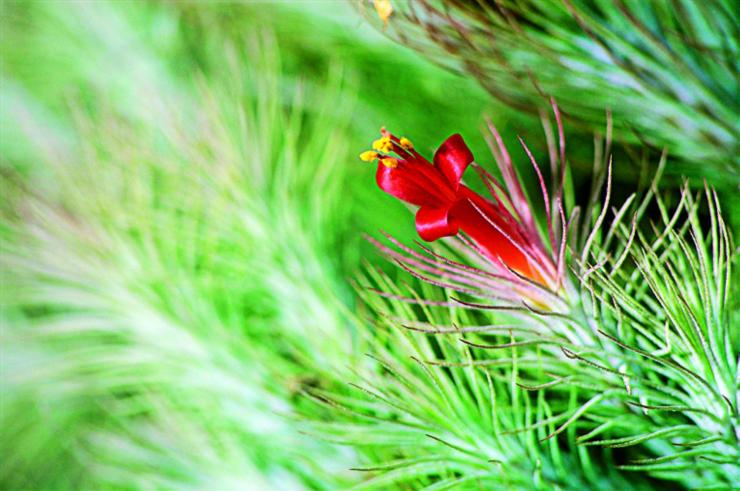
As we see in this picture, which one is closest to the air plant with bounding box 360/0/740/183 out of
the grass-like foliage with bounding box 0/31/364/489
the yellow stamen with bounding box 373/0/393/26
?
the yellow stamen with bounding box 373/0/393/26

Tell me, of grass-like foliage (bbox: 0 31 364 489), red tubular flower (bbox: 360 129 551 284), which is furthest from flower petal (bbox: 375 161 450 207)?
grass-like foliage (bbox: 0 31 364 489)

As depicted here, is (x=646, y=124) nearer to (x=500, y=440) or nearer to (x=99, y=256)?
(x=500, y=440)

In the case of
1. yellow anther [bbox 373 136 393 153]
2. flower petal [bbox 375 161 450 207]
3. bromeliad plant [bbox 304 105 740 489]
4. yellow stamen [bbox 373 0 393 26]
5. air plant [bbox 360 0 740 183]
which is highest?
yellow stamen [bbox 373 0 393 26]

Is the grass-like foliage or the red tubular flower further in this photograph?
the grass-like foliage

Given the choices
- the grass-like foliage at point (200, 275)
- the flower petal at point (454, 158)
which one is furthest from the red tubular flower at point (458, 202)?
the grass-like foliage at point (200, 275)

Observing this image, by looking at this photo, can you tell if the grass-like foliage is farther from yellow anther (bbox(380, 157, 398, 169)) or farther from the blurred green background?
yellow anther (bbox(380, 157, 398, 169))

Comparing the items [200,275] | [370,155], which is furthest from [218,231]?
[370,155]

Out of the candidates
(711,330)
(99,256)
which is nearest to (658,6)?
(711,330)

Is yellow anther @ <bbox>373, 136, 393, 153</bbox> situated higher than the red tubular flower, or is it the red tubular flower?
yellow anther @ <bbox>373, 136, 393, 153</bbox>
